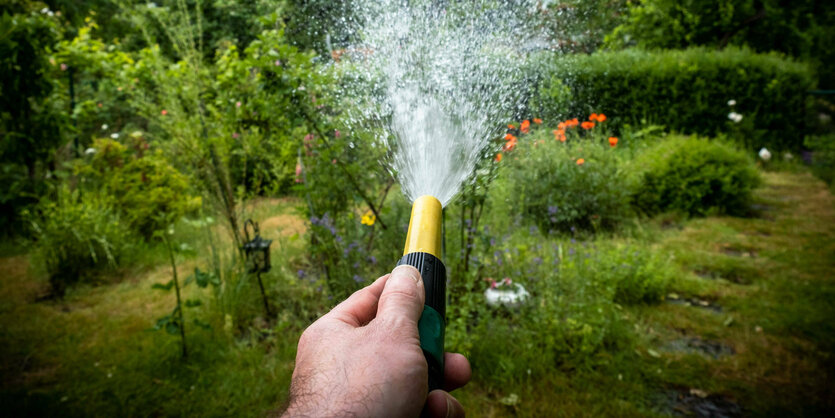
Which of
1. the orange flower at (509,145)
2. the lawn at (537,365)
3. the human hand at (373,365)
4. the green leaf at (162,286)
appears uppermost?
the orange flower at (509,145)

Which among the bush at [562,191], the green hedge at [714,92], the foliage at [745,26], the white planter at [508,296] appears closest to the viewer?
Answer: the white planter at [508,296]

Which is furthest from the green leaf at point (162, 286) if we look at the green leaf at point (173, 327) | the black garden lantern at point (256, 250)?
the black garden lantern at point (256, 250)

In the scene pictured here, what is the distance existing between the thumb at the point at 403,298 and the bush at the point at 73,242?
171 inches

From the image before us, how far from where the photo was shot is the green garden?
251cm

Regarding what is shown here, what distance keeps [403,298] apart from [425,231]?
184 millimetres

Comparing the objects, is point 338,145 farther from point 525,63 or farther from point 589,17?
point 589,17

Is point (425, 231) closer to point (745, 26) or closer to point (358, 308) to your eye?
point (358, 308)

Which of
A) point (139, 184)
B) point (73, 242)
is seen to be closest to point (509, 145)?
point (73, 242)

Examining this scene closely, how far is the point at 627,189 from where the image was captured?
5719 millimetres

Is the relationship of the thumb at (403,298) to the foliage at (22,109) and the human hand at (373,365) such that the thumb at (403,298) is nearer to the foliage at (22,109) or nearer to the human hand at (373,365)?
A: the human hand at (373,365)

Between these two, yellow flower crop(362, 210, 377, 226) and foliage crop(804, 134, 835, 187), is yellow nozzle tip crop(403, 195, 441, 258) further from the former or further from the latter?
foliage crop(804, 134, 835, 187)

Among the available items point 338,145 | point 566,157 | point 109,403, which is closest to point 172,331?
point 109,403

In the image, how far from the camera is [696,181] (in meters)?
6.03

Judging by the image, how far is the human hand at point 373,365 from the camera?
2.78ft
